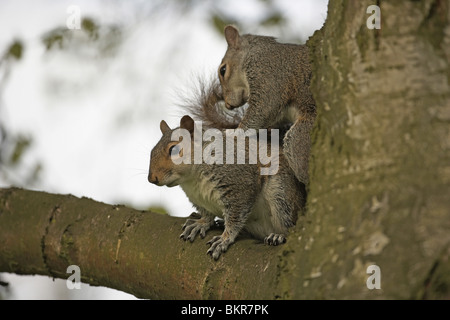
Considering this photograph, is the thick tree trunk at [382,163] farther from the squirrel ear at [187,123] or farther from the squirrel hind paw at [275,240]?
the squirrel ear at [187,123]

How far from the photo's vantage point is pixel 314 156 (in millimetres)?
1426

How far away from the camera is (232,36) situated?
277 cm

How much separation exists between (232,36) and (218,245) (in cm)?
119

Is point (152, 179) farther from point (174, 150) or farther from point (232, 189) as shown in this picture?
point (232, 189)

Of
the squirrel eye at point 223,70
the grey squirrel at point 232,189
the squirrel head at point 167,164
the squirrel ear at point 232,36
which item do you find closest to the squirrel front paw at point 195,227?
the grey squirrel at point 232,189

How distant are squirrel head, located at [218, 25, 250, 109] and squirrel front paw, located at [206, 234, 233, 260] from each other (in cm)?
80

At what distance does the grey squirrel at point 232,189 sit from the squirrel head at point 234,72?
1.19 feet

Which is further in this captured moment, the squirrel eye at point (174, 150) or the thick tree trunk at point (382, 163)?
the squirrel eye at point (174, 150)

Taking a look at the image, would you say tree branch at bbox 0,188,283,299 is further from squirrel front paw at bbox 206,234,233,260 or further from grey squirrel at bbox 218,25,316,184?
grey squirrel at bbox 218,25,316,184

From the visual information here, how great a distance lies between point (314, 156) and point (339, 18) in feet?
1.06

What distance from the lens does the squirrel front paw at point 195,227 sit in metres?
2.03

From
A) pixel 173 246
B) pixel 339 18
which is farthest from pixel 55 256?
pixel 339 18

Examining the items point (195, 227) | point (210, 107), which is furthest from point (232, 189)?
point (210, 107)

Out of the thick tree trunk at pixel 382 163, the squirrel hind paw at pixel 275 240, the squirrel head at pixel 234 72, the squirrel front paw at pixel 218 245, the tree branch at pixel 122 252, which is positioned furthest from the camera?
the squirrel head at pixel 234 72
